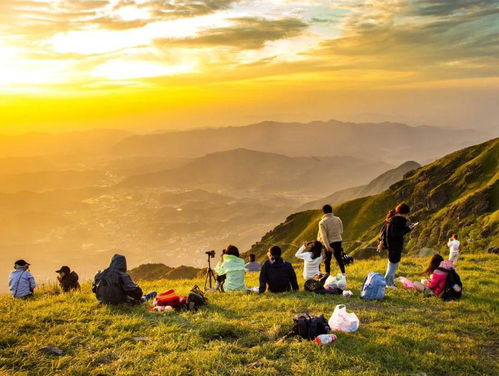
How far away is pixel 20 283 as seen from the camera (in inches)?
592

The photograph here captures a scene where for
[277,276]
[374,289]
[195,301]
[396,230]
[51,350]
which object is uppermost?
[396,230]

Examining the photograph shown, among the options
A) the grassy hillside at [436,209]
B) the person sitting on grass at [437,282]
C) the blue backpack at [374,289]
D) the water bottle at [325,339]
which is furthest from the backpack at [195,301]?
the grassy hillside at [436,209]

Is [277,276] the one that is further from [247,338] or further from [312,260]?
[247,338]

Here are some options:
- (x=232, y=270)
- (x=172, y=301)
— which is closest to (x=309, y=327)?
(x=172, y=301)

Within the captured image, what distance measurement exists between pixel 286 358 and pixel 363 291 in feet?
19.0

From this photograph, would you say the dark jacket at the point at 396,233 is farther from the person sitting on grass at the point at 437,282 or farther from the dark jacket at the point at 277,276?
the dark jacket at the point at 277,276

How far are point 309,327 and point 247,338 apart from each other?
1.60 metres

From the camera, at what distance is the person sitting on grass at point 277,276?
48.0 ft

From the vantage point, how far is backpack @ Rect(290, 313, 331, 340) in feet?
32.7

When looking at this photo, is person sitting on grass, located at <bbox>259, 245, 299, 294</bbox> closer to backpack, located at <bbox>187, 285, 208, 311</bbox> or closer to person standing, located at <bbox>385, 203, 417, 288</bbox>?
backpack, located at <bbox>187, 285, 208, 311</bbox>

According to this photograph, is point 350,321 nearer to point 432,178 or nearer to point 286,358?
point 286,358

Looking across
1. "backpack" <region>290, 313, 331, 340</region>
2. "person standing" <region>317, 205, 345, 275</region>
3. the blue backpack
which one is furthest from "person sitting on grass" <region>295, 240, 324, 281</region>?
"backpack" <region>290, 313, 331, 340</region>

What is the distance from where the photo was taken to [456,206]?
9975 centimetres

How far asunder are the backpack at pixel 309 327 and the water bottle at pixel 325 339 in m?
0.25
